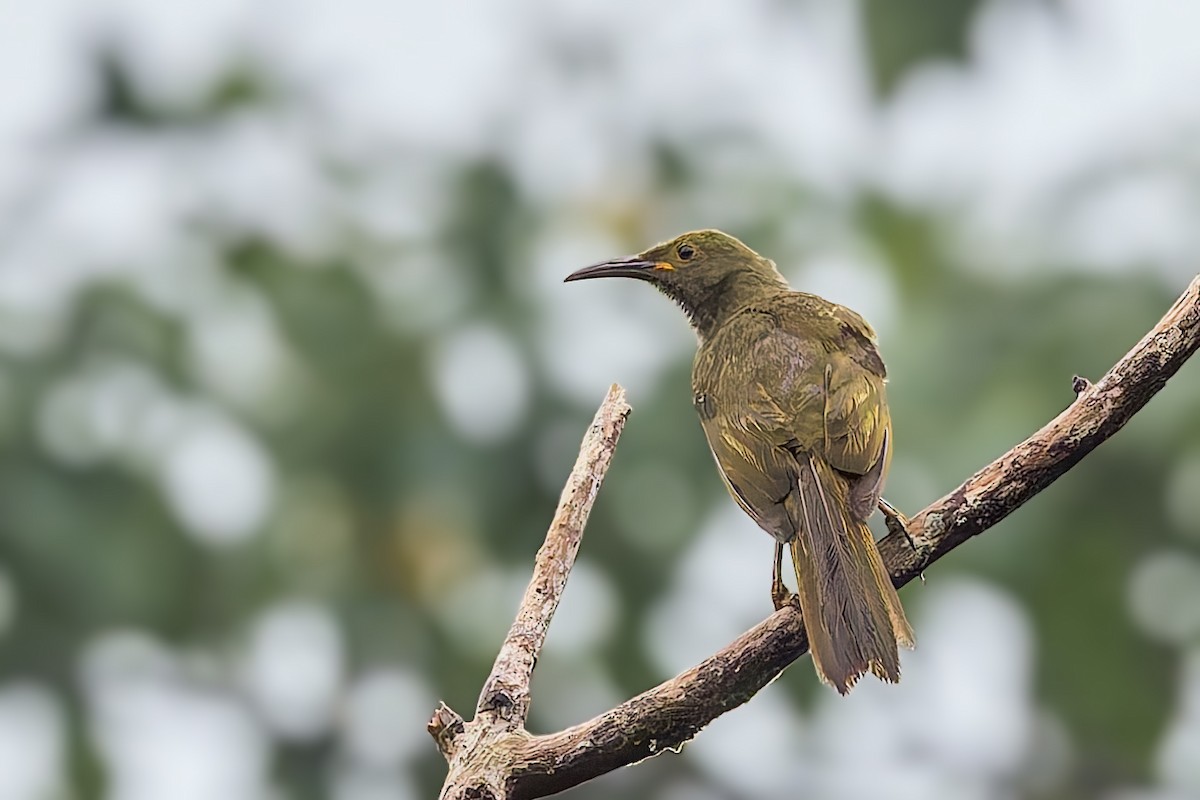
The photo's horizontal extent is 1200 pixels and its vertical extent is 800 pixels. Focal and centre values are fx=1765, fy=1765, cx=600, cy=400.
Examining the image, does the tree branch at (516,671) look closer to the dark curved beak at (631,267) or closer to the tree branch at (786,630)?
the tree branch at (786,630)

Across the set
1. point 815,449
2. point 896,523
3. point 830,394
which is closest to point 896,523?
point 896,523

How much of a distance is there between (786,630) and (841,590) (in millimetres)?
141

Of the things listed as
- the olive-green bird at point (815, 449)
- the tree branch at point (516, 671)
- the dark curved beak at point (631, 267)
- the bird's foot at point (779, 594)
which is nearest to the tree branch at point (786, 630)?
the tree branch at point (516, 671)

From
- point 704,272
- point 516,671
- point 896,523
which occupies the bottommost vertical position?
point 516,671

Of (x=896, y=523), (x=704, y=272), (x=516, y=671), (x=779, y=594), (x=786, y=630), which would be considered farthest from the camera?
(x=704, y=272)

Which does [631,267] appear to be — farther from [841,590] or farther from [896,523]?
[841,590]

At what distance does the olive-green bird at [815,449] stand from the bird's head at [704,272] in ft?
0.36

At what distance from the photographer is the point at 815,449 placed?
13.0ft

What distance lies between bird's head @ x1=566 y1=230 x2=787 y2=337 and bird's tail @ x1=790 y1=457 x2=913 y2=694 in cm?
124

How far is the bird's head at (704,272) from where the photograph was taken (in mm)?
5074

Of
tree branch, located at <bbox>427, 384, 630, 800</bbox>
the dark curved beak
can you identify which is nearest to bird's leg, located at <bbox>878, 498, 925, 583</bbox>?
tree branch, located at <bbox>427, 384, 630, 800</bbox>

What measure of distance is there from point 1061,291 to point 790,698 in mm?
2156

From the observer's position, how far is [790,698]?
7.80 m

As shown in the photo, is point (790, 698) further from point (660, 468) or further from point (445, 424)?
point (445, 424)
